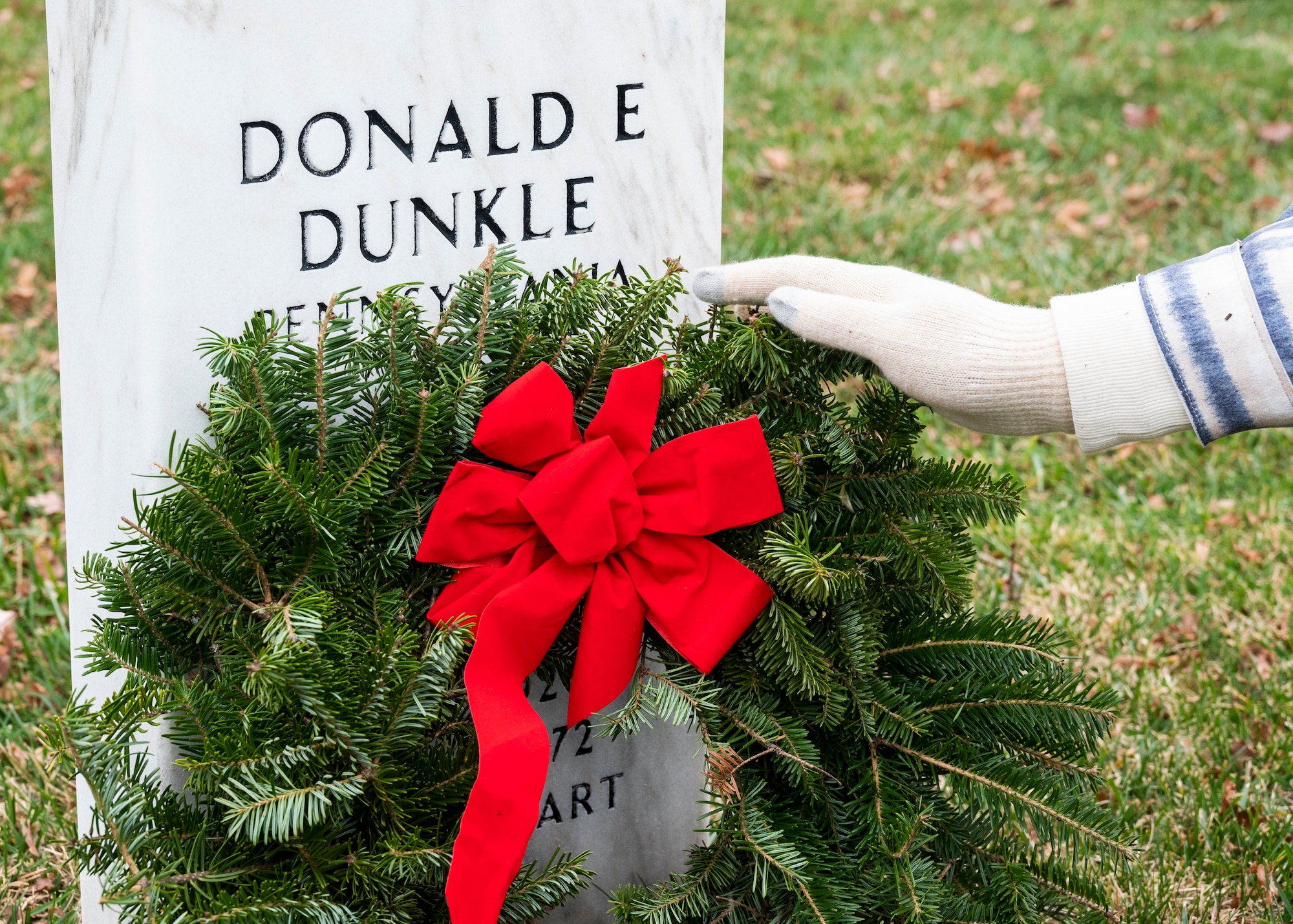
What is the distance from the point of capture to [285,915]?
1402mm

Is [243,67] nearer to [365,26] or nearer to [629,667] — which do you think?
[365,26]

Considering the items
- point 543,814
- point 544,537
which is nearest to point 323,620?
Answer: point 544,537

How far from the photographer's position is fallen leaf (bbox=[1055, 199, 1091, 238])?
4.75 m

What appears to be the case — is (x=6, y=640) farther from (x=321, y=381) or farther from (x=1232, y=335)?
(x=1232, y=335)

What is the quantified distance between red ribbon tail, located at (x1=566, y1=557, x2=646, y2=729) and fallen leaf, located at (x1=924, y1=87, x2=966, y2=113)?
4673 mm

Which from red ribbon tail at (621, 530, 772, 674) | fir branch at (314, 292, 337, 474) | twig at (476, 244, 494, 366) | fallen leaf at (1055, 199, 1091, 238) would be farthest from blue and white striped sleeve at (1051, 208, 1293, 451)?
fallen leaf at (1055, 199, 1091, 238)

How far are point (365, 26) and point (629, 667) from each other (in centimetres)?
93

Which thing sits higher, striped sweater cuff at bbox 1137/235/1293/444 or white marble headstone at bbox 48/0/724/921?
white marble headstone at bbox 48/0/724/921

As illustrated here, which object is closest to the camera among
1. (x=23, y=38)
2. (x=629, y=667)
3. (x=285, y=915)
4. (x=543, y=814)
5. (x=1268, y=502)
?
(x=285, y=915)

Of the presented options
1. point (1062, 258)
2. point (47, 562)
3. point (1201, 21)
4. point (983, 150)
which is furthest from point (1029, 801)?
point (1201, 21)

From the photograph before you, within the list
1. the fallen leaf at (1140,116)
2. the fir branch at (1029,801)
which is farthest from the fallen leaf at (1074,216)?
the fir branch at (1029,801)

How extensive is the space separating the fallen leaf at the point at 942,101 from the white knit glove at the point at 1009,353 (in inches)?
173

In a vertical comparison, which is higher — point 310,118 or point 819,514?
point 310,118

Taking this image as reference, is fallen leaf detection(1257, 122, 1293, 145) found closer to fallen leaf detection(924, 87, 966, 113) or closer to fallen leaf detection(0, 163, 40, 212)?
fallen leaf detection(924, 87, 966, 113)
